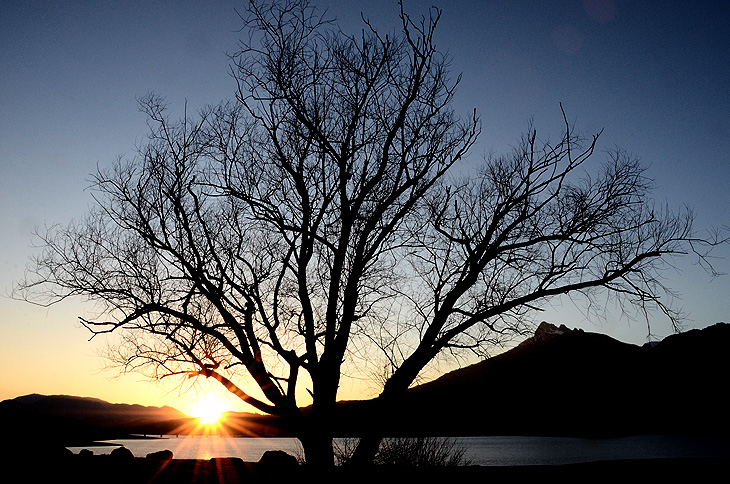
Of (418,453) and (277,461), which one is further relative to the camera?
(418,453)

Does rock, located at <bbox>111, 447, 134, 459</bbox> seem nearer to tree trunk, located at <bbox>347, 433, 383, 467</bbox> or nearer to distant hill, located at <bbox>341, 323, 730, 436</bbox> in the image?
tree trunk, located at <bbox>347, 433, 383, 467</bbox>

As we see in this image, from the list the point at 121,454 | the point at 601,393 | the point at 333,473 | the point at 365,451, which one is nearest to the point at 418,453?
the point at 365,451

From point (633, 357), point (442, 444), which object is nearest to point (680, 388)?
point (633, 357)

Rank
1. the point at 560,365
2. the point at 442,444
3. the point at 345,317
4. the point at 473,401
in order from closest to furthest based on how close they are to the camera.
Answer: the point at 345,317, the point at 442,444, the point at 473,401, the point at 560,365

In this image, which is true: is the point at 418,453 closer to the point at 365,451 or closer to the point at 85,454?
the point at 365,451

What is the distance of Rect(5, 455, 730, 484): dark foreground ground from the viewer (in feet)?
32.8

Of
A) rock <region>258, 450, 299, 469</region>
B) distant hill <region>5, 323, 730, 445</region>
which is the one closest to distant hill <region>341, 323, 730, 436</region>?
distant hill <region>5, 323, 730, 445</region>

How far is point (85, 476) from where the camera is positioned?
10070 millimetres

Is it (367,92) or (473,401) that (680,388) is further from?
(367,92)

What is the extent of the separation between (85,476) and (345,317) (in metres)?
5.73

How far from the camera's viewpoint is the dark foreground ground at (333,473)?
998cm

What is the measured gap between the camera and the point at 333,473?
10172 millimetres

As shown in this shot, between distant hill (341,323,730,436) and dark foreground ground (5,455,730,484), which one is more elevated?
distant hill (341,323,730,436)

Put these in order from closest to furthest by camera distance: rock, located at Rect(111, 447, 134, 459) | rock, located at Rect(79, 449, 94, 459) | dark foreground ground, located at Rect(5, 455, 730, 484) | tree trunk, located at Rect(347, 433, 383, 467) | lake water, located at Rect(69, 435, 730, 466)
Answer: dark foreground ground, located at Rect(5, 455, 730, 484) → tree trunk, located at Rect(347, 433, 383, 467) → rock, located at Rect(79, 449, 94, 459) → rock, located at Rect(111, 447, 134, 459) → lake water, located at Rect(69, 435, 730, 466)
